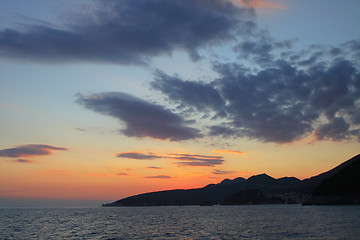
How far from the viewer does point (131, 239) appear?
2611 inches

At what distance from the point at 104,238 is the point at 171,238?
15.1 meters

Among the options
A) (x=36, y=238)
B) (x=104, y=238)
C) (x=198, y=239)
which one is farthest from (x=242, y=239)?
(x=36, y=238)

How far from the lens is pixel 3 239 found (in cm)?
6756

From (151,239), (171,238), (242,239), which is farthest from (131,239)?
(242,239)

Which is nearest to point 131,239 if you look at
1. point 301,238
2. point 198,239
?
point 198,239

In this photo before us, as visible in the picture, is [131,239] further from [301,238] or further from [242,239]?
[301,238]

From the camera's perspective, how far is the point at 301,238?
61031 millimetres

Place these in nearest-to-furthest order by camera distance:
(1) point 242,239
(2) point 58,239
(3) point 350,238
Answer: (3) point 350,238 → (1) point 242,239 → (2) point 58,239

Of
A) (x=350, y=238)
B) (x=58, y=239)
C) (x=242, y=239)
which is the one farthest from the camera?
(x=58, y=239)

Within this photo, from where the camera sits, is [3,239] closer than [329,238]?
No

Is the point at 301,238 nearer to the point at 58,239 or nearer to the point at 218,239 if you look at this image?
the point at 218,239

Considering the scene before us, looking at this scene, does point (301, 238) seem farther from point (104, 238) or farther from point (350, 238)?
point (104, 238)

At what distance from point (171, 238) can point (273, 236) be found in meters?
21.7

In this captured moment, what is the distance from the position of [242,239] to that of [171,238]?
15.2 metres
